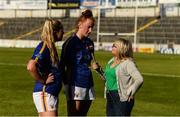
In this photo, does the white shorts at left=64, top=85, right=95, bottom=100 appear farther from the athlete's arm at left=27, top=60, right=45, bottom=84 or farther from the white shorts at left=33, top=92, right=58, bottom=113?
the athlete's arm at left=27, top=60, right=45, bottom=84

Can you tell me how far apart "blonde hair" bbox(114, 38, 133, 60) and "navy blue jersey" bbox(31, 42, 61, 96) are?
921 millimetres

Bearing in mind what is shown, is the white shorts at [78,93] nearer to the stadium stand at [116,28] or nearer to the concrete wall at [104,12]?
the stadium stand at [116,28]

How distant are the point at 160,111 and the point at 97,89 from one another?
591 centimetres

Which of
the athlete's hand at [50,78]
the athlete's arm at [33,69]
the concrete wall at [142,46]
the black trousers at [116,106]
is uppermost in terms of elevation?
the athlete's arm at [33,69]

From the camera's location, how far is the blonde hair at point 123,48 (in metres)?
7.23

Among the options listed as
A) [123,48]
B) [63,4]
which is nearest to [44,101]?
[123,48]

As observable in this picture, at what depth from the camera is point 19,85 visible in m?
19.5

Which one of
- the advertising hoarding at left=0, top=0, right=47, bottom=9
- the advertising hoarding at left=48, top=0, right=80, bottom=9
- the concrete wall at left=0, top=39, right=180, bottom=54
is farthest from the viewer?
the advertising hoarding at left=0, top=0, right=47, bottom=9

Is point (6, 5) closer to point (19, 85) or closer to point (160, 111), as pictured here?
point (19, 85)

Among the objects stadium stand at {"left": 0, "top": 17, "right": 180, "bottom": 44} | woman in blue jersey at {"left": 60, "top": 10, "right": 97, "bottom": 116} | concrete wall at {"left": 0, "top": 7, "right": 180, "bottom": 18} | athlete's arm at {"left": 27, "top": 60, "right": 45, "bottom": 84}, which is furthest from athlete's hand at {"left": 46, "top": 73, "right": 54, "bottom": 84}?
concrete wall at {"left": 0, "top": 7, "right": 180, "bottom": 18}

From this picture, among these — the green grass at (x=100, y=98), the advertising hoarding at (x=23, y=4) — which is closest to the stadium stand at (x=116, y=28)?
the advertising hoarding at (x=23, y=4)

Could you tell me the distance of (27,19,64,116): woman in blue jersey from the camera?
6777 millimetres

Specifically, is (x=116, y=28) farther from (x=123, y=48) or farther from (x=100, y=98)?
(x=123, y=48)

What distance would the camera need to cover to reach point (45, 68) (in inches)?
272
